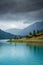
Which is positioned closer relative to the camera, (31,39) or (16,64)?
(16,64)

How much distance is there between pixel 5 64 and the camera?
19.4 metres

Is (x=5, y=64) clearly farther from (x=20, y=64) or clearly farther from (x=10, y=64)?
(x=20, y=64)

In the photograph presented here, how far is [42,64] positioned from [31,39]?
256ft

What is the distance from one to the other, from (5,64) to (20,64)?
7.26ft

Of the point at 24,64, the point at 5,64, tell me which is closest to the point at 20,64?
the point at 24,64

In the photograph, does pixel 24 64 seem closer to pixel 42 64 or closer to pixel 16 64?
pixel 16 64

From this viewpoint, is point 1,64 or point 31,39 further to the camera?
point 31,39

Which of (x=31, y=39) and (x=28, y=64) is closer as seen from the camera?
(x=28, y=64)

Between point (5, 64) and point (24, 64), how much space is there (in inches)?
110

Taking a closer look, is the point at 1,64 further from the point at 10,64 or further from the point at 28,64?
the point at 28,64

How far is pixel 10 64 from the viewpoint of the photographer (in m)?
19.2

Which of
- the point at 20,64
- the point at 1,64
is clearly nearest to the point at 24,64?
the point at 20,64

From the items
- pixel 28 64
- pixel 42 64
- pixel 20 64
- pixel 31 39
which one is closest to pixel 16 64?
pixel 20 64

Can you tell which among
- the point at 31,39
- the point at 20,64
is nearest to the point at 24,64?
the point at 20,64
